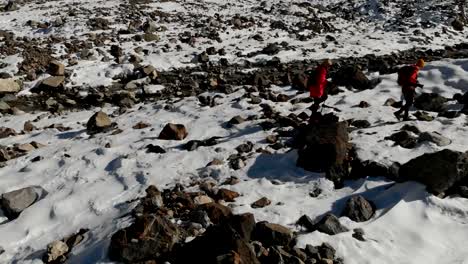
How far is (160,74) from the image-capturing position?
19.8 metres

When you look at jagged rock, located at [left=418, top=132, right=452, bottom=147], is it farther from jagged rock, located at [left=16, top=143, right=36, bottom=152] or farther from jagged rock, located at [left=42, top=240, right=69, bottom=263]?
jagged rock, located at [left=16, top=143, right=36, bottom=152]

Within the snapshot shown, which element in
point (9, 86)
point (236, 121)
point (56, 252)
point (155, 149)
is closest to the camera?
point (56, 252)

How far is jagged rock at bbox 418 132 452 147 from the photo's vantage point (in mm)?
11047

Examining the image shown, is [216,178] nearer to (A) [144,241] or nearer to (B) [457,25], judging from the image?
(A) [144,241]

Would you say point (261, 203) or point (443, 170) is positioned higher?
point (443, 170)

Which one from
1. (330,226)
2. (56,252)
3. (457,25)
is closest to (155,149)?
(56,252)

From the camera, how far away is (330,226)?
321 inches

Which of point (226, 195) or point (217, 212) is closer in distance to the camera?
point (217, 212)

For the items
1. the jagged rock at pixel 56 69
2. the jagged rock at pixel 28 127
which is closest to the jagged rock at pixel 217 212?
the jagged rock at pixel 28 127

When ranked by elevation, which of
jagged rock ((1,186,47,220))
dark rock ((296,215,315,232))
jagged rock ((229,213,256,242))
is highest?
jagged rock ((229,213,256,242))

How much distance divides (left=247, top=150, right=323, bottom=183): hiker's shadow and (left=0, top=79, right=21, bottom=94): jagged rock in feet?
35.2

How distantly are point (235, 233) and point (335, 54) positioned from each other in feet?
57.7

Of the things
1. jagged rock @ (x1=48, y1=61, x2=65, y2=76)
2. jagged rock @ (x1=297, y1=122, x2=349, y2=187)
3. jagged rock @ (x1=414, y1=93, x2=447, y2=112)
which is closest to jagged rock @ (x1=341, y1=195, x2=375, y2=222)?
jagged rock @ (x1=297, y1=122, x2=349, y2=187)

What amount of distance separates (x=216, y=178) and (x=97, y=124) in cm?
512
